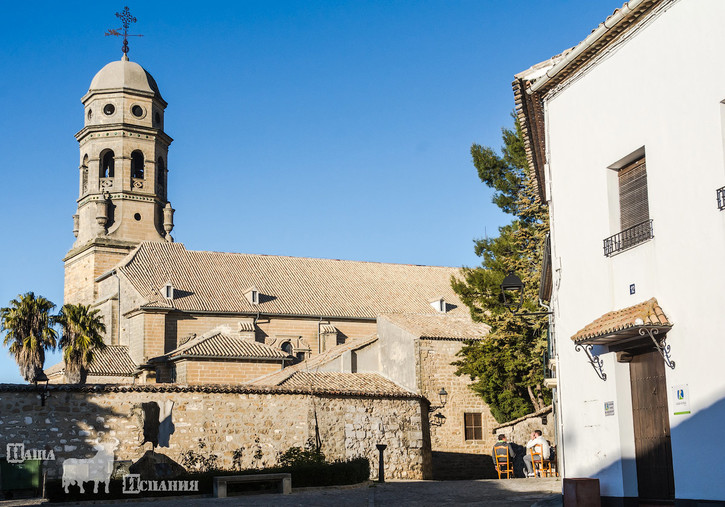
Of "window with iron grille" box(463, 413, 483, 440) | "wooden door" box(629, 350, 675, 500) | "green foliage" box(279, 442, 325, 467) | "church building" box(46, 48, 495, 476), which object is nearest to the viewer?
"wooden door" box(629, 350, 675, 500)

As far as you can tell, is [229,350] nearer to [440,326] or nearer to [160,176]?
[440,326]

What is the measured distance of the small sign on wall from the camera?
33.0 feet

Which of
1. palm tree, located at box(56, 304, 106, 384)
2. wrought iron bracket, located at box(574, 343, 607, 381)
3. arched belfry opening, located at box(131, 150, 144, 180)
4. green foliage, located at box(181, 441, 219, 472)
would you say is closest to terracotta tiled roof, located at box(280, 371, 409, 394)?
green foliage, located at box(181, 441, 219, 472)

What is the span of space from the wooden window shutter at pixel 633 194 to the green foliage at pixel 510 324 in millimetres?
16846

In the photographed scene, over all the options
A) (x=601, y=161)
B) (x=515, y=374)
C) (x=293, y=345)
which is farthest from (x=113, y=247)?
(x=601, y=161)

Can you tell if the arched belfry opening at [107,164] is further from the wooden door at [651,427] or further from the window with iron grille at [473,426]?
the wooden door at [651,427]

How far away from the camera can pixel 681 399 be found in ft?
33.4

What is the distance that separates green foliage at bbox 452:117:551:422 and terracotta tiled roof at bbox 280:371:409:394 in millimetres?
4134

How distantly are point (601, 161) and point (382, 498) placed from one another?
7.47 m

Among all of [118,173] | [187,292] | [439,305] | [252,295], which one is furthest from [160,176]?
[439,305]

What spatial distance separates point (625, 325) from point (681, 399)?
109 centimetres

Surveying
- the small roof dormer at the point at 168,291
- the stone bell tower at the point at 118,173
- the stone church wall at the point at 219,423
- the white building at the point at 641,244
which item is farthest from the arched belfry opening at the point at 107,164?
the white building at the point at 641,244

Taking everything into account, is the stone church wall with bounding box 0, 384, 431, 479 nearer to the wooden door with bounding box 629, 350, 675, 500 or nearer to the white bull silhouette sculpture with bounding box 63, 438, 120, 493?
the white bull silhouette sculpture with bounding box 63, 438, 120, 493

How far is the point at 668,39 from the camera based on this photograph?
10.6 metres
